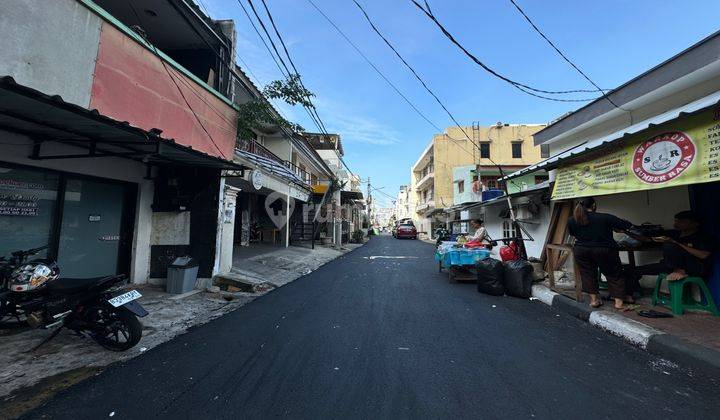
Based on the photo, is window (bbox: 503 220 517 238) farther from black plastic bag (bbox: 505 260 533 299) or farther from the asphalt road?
the asphalt road

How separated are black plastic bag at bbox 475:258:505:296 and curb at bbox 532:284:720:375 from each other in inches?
49.6

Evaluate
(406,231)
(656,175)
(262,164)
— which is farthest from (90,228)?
(406,231)

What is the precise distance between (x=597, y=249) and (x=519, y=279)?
6.09 ft

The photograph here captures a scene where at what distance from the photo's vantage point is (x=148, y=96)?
6.35 meters

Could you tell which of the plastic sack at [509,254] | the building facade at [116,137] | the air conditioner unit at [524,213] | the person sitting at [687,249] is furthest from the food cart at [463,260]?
the building facade at [116,137]

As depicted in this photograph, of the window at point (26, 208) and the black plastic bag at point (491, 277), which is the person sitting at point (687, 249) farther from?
the window at point (26, 208)

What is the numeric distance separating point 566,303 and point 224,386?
551 centimetres

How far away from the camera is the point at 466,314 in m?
5.27

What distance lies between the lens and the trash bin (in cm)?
645

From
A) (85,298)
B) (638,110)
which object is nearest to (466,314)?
(85,298)

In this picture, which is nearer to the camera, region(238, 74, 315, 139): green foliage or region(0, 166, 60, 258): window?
region(0, 166, 60, 258): window

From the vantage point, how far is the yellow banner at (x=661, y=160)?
3529 mm

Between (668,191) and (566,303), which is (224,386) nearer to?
(566,303)

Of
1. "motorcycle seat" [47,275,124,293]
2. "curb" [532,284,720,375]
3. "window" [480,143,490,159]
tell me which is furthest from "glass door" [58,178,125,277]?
"window" [480,143,490,159]
